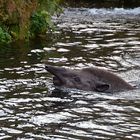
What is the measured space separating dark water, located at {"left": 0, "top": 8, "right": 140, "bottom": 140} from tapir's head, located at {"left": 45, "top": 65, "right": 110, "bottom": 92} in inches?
12.1

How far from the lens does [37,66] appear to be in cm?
1905

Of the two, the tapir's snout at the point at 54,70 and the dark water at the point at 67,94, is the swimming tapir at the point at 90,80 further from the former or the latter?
the dark water at the point at 67,94

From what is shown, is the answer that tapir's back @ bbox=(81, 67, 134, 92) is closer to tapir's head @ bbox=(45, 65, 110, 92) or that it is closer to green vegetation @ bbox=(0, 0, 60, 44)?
tapir's head @ bbox=(45, 65, 110, 92)

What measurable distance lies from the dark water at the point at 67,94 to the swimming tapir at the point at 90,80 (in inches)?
12.6

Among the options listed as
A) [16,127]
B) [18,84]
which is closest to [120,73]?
[18,84]

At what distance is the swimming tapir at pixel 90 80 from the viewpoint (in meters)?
15.7

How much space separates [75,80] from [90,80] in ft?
1.33

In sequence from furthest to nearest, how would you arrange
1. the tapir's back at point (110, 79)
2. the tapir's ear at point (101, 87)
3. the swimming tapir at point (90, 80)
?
the tapir's back at point (110, 79)
the swimming tapir at point (90, 80)
the tapir's ear at point (101, 87)

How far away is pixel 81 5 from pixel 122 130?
34.6 metres

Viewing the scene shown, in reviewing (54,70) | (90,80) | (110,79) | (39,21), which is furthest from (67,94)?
(39,21)

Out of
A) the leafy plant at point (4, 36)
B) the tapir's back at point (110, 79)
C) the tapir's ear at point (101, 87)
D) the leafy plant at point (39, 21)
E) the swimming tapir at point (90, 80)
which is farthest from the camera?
the leafy plant at point (39, 21)

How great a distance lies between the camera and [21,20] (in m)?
24.9

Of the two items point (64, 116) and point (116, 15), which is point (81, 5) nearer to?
point (116, 15)

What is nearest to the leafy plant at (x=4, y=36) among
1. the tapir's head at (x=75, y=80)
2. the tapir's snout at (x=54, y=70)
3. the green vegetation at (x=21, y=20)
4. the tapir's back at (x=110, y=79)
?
the green vegetation at (x=21, y=20)
